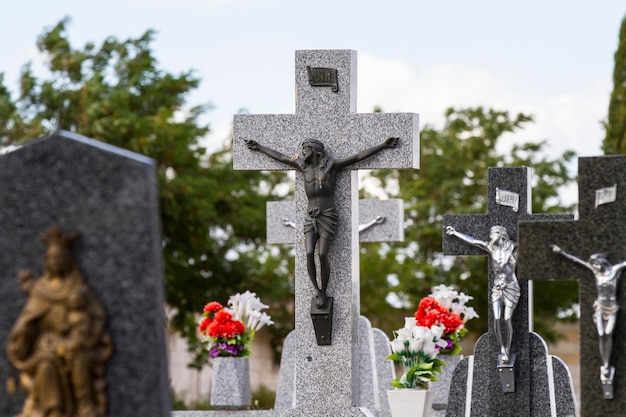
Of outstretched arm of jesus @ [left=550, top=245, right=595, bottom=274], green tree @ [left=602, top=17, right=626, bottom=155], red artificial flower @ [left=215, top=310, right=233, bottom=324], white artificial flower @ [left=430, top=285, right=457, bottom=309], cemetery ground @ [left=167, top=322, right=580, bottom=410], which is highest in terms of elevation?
green tree @ [left=602, top=17, right=626, bottom=155]

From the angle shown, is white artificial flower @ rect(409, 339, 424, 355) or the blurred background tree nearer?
white artificial flower @ rect(409, 339, 424, 355)

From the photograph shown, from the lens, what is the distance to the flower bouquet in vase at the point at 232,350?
14336 millimetres

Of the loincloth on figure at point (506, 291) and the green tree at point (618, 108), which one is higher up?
the green tree at point (618, 108)

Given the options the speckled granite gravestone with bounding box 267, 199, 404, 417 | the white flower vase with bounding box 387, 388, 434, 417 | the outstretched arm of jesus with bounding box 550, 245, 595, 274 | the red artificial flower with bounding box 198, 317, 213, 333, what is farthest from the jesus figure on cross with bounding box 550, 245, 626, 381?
the red artificial flower with bounding box 198, 317, 213, 333

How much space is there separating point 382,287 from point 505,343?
56.2ft

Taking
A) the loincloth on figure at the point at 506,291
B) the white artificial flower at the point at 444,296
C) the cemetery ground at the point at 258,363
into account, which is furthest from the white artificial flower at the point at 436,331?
the cemetery ground at the point at 258,363

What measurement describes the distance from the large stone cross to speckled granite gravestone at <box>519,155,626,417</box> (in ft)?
9.19

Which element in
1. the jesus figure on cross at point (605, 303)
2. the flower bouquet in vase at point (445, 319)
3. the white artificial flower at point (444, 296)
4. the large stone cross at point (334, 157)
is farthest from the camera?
the white artificial flower at point (444, 296)

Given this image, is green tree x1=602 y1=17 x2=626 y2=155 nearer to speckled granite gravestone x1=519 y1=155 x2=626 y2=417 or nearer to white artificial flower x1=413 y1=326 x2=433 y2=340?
white artificial flower x1=413 y1=326 x2=433 y2=340

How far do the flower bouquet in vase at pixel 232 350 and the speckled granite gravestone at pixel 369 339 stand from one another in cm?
40

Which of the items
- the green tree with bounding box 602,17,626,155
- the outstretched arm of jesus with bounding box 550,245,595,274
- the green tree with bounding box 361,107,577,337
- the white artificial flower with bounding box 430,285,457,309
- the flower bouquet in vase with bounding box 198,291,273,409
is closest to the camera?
the outstretched arm of jesus with bounding box 550,245,595,274

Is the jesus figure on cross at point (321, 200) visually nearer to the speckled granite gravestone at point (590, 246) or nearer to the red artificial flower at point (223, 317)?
the speckled granite gravestone at point (590, 246)

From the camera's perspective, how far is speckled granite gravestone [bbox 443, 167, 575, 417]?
11.8 metres

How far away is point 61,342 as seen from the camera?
6.99 metres
